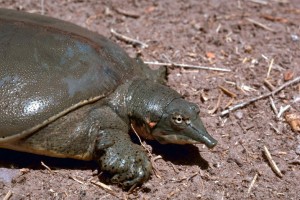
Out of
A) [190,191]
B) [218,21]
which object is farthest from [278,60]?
[190,191]

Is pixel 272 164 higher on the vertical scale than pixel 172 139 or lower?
lower

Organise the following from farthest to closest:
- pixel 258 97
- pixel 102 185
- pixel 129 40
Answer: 1. pixel 129 40
2. pixel 258 97
3. pixel 102 185

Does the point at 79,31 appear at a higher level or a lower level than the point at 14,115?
higher

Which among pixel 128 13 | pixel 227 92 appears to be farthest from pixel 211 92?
pixel 128 13

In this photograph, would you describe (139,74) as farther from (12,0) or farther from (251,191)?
(12,0)

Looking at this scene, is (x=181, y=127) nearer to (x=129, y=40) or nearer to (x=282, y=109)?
(x=282, y=109)

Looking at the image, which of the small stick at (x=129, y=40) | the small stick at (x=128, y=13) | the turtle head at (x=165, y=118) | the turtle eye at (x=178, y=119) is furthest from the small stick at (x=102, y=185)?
the small stick at (x=128, y=13)
